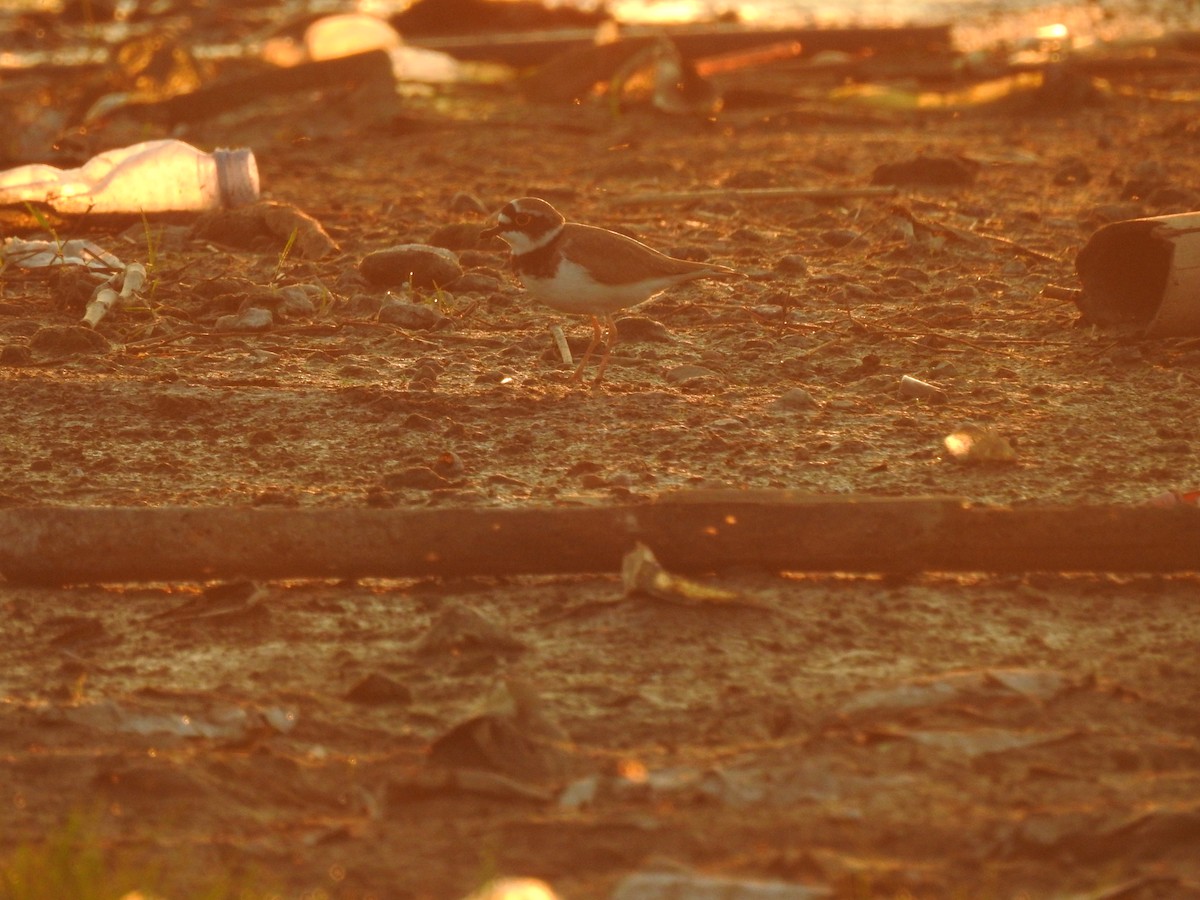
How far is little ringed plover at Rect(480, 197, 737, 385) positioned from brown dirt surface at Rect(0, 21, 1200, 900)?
27cm

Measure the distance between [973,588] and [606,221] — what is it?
4.09 m

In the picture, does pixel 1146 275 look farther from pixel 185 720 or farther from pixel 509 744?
pixel 185 720

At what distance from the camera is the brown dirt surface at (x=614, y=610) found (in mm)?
2713

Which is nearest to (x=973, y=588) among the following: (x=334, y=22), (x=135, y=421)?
(x=135, y=421)

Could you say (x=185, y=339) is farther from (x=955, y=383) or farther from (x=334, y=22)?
(x=334, y=22)

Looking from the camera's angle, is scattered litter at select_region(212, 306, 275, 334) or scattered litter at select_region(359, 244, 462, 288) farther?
scattered litter at select_region(359, 244, 462, 288)

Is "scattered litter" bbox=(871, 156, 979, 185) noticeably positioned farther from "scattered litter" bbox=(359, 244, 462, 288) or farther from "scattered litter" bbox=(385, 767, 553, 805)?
"scattered litter" bbox=(385, 767, 553, 805)

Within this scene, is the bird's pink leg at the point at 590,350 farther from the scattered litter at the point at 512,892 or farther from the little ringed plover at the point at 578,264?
the scattered litter at the point at 512,892

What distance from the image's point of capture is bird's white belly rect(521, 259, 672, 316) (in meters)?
5.18

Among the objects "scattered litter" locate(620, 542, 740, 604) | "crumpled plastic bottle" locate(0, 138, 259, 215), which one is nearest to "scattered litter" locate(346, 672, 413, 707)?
"scattered litter" locate(620, 542, 740, 604)

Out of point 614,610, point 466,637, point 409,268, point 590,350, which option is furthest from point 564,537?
point 409,268

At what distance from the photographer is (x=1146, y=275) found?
5.81m

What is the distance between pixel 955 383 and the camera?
17.4 feet

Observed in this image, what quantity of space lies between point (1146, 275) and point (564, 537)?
3018 millimetres
